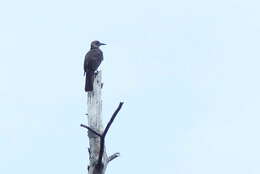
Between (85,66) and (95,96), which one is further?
(85,66)

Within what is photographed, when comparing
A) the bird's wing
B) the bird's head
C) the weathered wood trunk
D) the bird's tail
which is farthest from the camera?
the bird's head

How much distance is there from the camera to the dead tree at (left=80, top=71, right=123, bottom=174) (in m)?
9.05

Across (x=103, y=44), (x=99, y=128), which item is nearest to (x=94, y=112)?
(x=99, y=128)

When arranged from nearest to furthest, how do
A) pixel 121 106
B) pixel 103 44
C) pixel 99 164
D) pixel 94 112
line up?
pixel 121 106 → pixel 99 164 → pixel 94 112 → pixel 103 44

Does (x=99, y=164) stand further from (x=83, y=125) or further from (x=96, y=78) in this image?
(x=96, y=78)

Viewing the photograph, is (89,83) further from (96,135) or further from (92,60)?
(92,60)

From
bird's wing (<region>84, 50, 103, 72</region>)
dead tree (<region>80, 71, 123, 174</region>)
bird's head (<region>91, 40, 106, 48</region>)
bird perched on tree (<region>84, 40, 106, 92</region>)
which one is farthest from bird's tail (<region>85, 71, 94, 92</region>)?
bird's head (<region>91, 40, 106, 48</region>)

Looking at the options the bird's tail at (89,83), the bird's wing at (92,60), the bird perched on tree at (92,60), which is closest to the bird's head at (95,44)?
the bird perched on tree at (92,60)

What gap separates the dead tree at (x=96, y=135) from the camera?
9047 millimetres

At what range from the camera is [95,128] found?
9.81 meters

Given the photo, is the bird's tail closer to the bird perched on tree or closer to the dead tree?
the bird perched on tree

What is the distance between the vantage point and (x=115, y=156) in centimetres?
952

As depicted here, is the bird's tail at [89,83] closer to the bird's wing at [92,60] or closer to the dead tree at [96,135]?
the dead tree at [96,135]

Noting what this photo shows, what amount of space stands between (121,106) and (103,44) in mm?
9418
